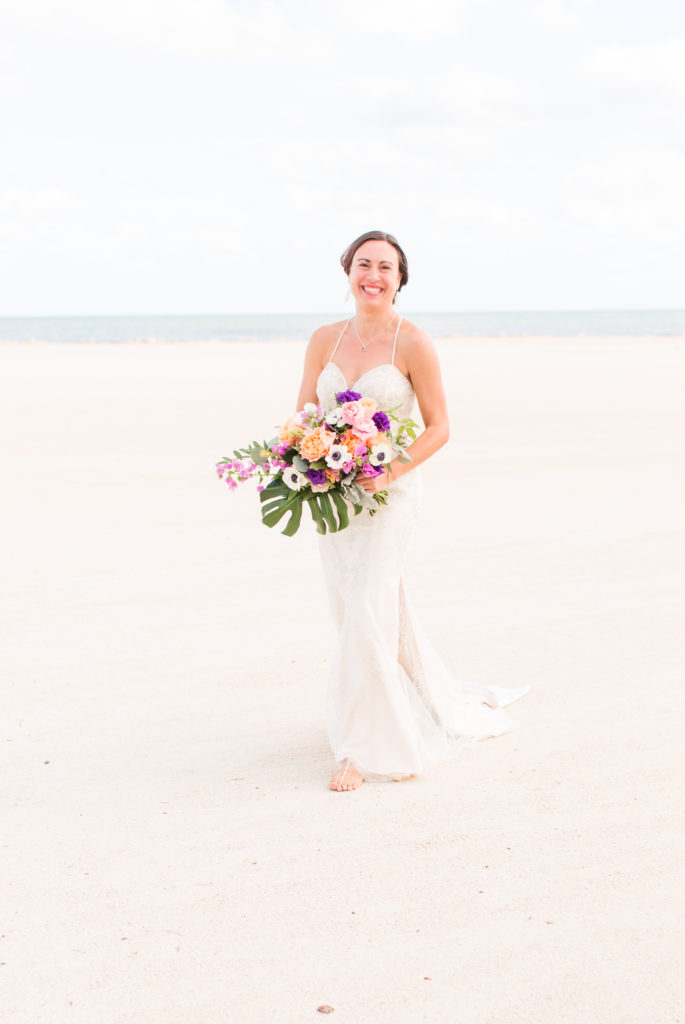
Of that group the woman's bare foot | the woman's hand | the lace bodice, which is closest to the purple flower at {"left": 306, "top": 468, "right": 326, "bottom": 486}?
the woman's hand

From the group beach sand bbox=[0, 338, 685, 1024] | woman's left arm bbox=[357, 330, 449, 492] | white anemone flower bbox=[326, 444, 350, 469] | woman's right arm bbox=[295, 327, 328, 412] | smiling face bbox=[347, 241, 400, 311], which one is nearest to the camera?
beach sand bbox=[0, 338, 685, 1024]

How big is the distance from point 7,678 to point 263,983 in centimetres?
347

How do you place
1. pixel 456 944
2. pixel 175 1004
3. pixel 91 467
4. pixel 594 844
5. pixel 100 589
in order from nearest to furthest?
pixel 175 1004 → pixel 456 944 → pixel 594 844 → pixel 100 589 → pixel 91 467

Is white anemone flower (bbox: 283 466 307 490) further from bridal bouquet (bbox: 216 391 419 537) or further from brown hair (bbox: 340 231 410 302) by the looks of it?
brown hair (bbox: 340 231 410 302)

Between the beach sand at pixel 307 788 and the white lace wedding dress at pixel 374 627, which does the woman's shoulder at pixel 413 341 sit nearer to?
the white lace wedding dress at pixel 374 627

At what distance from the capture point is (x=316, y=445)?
4.75 metres

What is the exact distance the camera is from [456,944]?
3.63m

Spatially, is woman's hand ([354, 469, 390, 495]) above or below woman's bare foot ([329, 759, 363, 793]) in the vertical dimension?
above

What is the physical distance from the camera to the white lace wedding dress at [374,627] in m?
5.05

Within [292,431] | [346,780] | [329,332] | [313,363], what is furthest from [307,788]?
[329,332]

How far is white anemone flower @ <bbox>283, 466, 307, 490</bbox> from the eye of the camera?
15.9 ft

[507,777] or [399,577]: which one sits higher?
[399,577]

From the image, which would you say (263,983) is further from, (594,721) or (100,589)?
(100,589)

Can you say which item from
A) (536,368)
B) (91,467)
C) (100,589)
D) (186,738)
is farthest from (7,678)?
(536,368)
